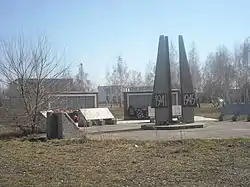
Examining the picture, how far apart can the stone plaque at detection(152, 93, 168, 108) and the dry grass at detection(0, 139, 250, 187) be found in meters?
10.1

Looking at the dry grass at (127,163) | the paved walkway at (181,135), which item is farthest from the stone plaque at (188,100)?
the dry grass at (127,163)

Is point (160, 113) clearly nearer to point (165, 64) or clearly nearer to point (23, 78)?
point (165, 64)

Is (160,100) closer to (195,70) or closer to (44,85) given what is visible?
(44,85)

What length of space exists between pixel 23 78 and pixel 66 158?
943 centimetres

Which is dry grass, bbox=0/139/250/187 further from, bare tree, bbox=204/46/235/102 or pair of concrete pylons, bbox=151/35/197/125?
bare tree, bbox=204/46/235/102

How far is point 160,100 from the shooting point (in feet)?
81.3

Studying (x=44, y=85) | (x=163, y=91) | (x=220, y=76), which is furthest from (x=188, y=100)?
(x=220, y=76)

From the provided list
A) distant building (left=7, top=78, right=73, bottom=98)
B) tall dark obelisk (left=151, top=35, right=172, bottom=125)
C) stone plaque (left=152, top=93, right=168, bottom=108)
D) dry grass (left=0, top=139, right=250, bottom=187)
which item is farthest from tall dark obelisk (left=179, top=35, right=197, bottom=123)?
dry grass (left=0, top=139, right=250, bottom=187)

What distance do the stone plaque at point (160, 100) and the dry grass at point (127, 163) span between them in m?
10.1

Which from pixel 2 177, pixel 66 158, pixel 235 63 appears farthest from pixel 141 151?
pixel 235 63

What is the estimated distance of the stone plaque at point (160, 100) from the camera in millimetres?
24656

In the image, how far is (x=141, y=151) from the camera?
1229 centimetres

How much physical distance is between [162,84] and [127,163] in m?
15.0

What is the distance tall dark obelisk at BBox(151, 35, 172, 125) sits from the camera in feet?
80.9
